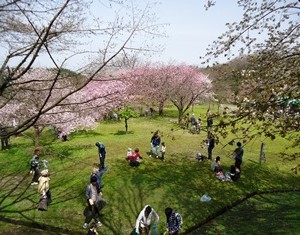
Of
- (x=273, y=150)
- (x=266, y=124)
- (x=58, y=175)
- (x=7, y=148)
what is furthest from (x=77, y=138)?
(x=266, y=124)

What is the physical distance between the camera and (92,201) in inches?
412

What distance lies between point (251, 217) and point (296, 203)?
8.57 ft

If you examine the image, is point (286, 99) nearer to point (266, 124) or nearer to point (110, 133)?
point (266, 124)

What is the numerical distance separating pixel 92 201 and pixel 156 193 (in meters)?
3.64

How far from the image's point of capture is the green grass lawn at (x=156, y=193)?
36.1 ft

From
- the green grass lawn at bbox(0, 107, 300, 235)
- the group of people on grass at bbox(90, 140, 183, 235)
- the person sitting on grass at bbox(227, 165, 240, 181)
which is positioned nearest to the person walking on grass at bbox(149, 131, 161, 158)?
the green grass lawn at bbox(0, 107, 300, 235)

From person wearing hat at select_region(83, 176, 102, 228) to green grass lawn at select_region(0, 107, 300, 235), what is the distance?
13.9 inches

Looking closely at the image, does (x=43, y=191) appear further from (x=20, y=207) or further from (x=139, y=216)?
(x=139, y=216)

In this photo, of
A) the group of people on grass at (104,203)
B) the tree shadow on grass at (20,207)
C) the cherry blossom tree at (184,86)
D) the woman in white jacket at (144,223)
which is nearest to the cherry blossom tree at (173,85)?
the cherry blossom tree at (184,86)

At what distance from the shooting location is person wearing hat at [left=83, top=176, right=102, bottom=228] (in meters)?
10.5

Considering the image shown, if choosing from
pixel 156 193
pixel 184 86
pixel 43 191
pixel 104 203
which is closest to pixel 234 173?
pixel 156 193

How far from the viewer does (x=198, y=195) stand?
44.3 feet

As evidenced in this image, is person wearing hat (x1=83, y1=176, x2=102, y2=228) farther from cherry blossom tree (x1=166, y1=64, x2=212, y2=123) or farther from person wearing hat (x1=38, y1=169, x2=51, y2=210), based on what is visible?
cherry blossom tree (x1=166, y1=64, x2=212, y2=123)

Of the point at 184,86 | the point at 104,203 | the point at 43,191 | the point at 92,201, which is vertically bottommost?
the point at 104,203
